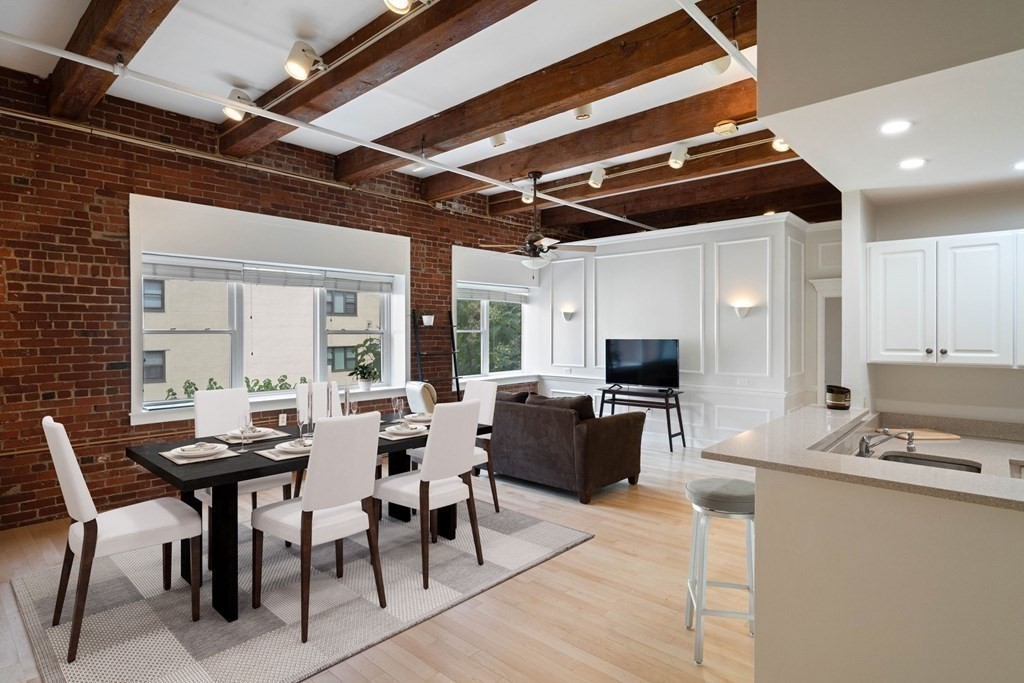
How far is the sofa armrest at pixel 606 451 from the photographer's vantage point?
174 inches

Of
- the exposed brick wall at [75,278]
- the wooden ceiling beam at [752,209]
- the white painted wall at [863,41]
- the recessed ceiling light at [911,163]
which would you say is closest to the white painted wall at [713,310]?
the wooden ceiling beam at [752,209]

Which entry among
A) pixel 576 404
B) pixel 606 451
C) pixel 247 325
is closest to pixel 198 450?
pixel 247 325

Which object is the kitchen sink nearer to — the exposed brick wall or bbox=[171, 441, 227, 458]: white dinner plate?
bbox=[171, 441, 227, 458]: white dinner plate

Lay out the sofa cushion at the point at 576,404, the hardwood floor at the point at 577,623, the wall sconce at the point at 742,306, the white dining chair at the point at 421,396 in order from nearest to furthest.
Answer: the hardwood floor at the point at 577,623 → the sofa cushion at the point at 576,404 → the white dining chair at the point at 421,396 → the wall sconce at the point at 742,306

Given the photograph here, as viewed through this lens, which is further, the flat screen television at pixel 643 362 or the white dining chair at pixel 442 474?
the flat screen television at pixel 643 362

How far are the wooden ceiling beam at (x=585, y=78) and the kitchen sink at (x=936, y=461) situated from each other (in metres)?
2.32

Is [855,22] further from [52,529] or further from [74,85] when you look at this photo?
[52,529]

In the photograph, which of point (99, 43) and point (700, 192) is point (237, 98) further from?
point (700, 192)

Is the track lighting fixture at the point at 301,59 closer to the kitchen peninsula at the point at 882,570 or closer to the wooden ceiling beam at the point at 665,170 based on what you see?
the kitchen peninsula at the point at 882,570

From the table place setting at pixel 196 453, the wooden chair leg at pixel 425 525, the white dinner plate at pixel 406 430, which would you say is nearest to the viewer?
the table place setting at pixel 196 453

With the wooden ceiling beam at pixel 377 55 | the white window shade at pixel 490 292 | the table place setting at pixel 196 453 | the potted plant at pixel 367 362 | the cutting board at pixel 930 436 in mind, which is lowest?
the table place setting at pixel 196 453

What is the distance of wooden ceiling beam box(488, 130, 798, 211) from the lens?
5051 mm

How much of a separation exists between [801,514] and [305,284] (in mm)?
5046

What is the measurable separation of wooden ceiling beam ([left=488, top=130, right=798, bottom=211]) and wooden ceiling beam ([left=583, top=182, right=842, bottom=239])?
1549 mm
